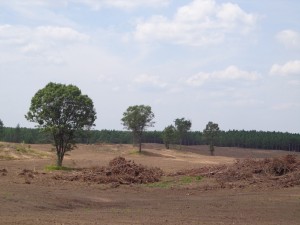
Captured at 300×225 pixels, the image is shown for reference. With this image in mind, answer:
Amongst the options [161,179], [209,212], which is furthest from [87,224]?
[161,179]

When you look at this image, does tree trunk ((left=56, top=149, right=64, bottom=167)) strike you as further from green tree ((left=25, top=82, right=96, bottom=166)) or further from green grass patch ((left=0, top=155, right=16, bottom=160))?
green grass patch ((left=0, top=155, right=16, bottom=160))

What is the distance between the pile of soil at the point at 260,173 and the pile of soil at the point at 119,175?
315cm

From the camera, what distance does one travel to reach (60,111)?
43188 millimetres

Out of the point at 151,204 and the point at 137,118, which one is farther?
the point at 137,118

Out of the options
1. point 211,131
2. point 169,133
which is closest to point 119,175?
point 169,133

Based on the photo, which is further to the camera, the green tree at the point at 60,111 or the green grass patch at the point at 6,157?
the green grass patch at the point at 6,157

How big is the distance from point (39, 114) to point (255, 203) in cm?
2671

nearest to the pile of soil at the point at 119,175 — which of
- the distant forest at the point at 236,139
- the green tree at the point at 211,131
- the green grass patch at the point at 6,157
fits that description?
the green grass patch at the point at 6,157

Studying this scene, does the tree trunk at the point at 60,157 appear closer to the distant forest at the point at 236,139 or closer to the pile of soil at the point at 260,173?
the pile of soil at the point at 260,173

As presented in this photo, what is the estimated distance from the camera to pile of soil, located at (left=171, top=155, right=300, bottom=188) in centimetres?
2834

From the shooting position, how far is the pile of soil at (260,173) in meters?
28.3

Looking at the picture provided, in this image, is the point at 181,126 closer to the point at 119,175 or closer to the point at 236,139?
the point at 236,139

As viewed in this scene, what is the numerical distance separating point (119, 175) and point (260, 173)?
9236 mm

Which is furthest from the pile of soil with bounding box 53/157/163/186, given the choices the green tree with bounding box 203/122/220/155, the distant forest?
the distant forest
